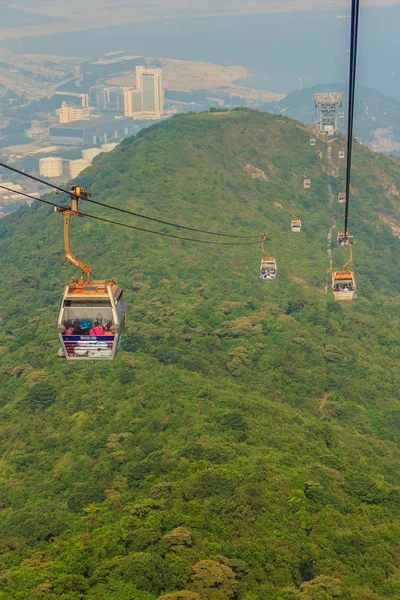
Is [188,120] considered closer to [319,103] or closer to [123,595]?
[319,103]

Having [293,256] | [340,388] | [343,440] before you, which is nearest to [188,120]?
[293,256]

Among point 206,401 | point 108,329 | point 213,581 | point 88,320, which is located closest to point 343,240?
point 213,581

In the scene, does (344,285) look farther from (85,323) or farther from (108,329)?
(85,323)

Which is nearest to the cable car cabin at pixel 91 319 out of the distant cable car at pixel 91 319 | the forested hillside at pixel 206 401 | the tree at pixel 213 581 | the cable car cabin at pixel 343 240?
the distant cable car at pixel 91 319

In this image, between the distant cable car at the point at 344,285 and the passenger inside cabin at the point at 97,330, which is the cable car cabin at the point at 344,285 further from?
the passenger inside cabin at the point at 97,330

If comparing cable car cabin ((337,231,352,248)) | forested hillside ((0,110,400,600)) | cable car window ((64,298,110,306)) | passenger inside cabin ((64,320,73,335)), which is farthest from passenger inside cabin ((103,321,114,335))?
cable car cabin ((337,231,352,248))

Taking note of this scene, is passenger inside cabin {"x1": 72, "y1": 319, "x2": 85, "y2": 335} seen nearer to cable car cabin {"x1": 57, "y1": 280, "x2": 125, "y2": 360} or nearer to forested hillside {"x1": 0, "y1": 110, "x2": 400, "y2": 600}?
cable car cabin {"x1": 57, "y1": 280, "x2": 125, "y2": 360}
